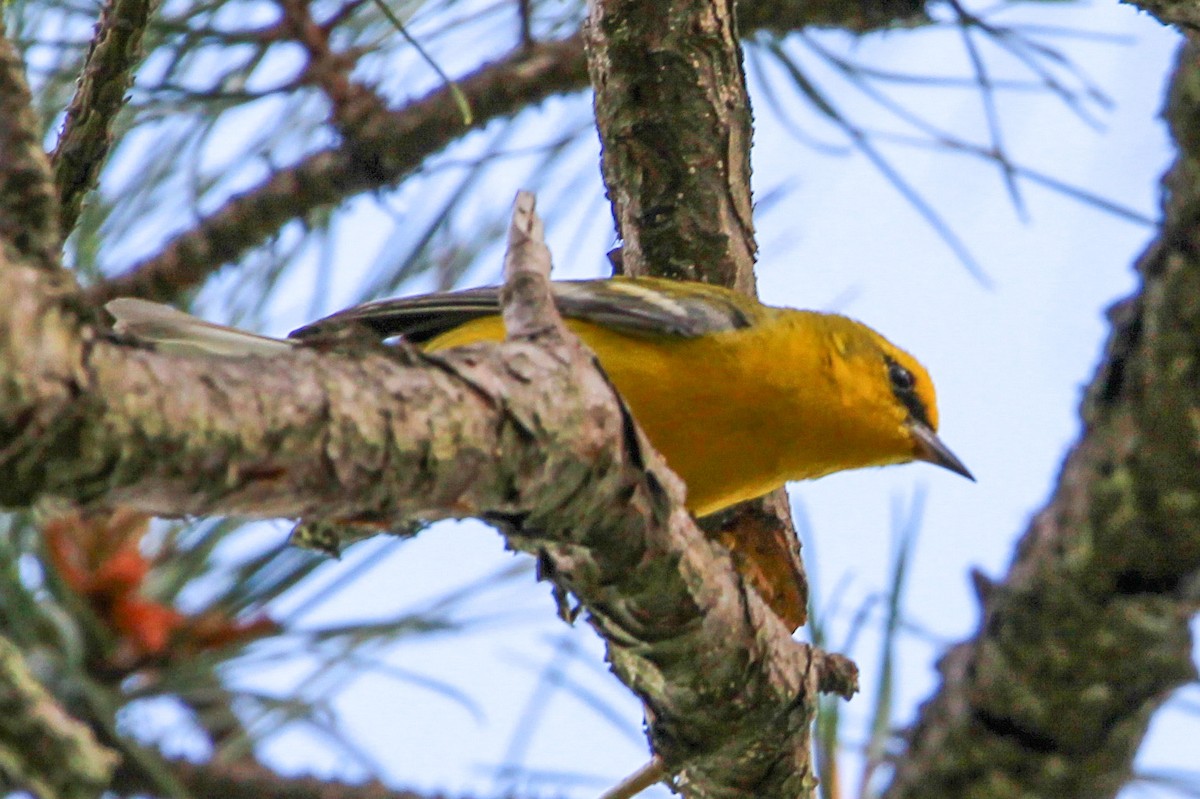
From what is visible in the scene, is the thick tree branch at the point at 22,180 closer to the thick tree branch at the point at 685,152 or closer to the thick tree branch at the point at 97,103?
the thick tree branch at the point at 97,103

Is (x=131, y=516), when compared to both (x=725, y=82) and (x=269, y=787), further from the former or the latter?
(x=725, y=82)

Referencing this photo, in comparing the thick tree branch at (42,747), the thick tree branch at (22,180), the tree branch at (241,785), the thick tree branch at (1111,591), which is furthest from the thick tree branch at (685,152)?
the thick tree branch at (42,747)

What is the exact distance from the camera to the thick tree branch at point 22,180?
105 cm

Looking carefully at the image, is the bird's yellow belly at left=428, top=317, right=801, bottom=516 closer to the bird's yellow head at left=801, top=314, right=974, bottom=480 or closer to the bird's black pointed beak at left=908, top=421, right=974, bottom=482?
the bird's yellow head at left=801, top=314, right=974, bottom=480

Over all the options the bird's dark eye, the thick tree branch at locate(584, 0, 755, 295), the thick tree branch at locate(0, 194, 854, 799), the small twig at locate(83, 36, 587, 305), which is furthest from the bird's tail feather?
the bird's dark eye

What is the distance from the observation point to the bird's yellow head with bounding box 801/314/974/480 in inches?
131

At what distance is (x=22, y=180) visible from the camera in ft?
3.47

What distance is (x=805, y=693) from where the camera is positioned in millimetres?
2127

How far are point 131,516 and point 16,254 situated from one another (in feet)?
7.30

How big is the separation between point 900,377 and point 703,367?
28.8 inches

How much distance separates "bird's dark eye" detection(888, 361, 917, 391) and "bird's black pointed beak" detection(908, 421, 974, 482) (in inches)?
3.7

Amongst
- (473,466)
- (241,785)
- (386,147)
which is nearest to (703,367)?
(386,147)

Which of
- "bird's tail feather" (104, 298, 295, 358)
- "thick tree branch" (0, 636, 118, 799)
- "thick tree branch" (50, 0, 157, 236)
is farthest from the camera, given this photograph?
"bird's tail feather" (104, 298, 295, 358)

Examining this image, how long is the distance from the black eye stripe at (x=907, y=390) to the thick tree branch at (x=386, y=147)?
83 centimetres
